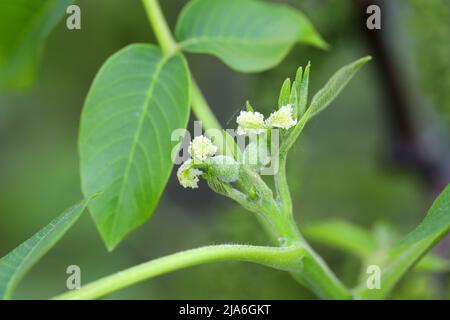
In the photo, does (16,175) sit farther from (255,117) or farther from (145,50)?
(255,117)

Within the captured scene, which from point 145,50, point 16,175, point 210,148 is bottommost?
point 210,148

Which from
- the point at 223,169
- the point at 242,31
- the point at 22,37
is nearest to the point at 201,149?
the point at 223,169

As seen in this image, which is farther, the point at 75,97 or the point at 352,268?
the point at 75,97

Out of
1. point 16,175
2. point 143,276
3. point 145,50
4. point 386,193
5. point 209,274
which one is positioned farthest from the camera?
point 16,175

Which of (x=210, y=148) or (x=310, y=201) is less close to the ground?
(x=310, y=201)

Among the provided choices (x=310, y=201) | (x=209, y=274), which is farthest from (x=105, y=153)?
(x=310, y=201)

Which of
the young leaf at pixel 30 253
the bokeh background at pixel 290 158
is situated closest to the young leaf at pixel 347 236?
the bokeh background at pixel 290 158
